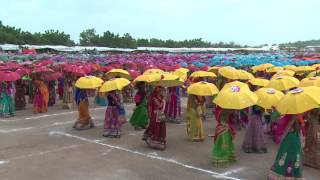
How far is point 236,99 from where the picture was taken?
28.6 ft

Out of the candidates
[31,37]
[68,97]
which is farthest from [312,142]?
[31,37]

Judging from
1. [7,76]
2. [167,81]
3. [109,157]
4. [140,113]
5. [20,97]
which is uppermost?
[167,81]

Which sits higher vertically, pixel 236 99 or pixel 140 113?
pixel 236 99

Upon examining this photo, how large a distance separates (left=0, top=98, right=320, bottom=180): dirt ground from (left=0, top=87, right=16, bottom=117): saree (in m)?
1.91

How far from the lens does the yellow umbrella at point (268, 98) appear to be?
9.52m

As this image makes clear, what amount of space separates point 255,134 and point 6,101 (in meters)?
9.13

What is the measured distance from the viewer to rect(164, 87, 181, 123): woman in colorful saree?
563 inches

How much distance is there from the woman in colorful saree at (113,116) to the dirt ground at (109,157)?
256 mm

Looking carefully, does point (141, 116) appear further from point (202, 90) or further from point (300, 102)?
point (300, 102)

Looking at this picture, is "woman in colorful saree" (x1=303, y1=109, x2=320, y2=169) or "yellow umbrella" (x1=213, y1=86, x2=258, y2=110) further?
"woman in colorful saree" (x1=303, y1=109, x2=320, y2=169)

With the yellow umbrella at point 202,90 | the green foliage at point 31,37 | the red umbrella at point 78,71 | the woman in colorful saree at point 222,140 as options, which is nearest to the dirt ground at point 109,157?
the woman in colorful saree at point 222,140

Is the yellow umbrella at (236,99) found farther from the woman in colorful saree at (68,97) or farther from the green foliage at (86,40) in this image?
the green foliage at (86,40)

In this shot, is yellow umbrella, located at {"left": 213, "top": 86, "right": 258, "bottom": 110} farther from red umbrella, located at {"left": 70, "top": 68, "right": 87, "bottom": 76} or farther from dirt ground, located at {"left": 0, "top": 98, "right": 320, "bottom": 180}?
red umbrella, located at {"left": 70, "top": 68, "right": 87, "bottom": 76}

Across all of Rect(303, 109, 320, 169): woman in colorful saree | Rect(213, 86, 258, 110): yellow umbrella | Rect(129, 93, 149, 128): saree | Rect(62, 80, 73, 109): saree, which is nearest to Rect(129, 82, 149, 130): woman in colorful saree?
Rect(129, 93, 149, 128): saree
